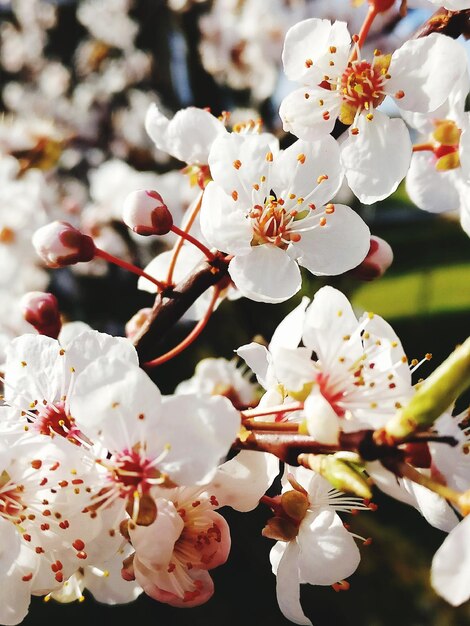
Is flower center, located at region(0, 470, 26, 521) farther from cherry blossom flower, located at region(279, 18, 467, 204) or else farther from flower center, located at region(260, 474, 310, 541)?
cherry blossom flower, located at region(279, 18, 467, 204)

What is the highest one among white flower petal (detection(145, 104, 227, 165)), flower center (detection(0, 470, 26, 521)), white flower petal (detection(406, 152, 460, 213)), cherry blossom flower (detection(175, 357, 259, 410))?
white flower petal (detection(145, 104, 227, 165))

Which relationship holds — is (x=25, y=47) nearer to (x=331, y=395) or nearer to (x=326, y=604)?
(x=326, y=604)

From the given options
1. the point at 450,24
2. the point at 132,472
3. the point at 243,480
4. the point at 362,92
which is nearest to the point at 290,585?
the point at 243,480

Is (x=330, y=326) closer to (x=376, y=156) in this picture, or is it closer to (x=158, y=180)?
(x=376, y=156)

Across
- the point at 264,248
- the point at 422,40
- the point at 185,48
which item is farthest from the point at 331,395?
the point at 185,48

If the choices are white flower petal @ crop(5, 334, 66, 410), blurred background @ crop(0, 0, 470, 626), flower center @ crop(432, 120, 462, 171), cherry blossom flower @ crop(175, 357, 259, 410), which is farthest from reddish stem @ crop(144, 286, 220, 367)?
cherry blossom flower @ crop(175, 357, 259, 410)

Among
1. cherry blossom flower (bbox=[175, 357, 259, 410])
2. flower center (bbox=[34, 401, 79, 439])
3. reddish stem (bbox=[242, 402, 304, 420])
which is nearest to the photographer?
reddish stem (bbox=[242, 402, 304, 420])
